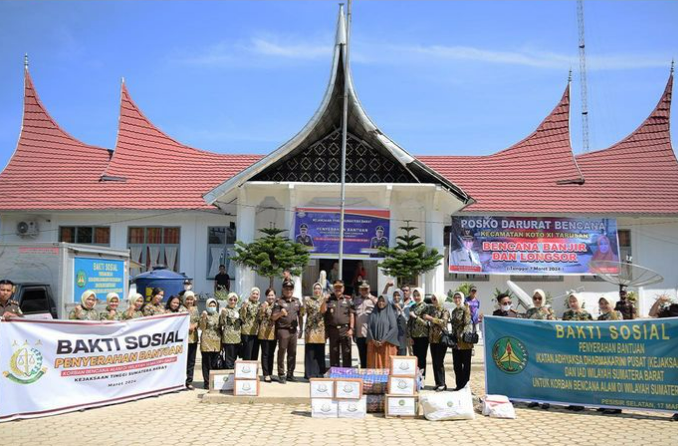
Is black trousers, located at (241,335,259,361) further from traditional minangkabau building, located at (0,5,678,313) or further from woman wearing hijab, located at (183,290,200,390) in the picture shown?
traditional minangkabau building, located at (0,5,678,313)

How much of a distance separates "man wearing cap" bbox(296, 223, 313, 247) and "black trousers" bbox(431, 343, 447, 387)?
7.66 m

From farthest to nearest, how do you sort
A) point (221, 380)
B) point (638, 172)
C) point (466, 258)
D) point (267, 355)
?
point (638, 172) → point (466, 258) → point (267, 355) → point (221, 380)

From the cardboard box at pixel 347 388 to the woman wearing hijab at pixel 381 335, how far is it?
1700mm

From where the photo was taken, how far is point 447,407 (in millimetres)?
7477

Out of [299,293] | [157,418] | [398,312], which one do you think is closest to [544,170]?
[299,293]

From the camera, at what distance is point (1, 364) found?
23.4 feet

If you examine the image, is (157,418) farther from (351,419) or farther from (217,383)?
(351,419)

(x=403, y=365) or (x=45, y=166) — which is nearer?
(x=403, y=365)

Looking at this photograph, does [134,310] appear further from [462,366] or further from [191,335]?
[462,366]

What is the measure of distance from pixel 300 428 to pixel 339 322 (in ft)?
8.50

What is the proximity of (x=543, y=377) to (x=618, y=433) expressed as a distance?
140cm

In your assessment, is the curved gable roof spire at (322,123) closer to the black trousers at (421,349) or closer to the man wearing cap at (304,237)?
the man wearing cap at (304,237)

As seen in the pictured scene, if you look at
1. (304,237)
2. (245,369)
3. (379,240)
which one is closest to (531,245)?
(379,240)

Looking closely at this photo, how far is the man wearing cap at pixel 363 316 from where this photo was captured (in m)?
9.56
